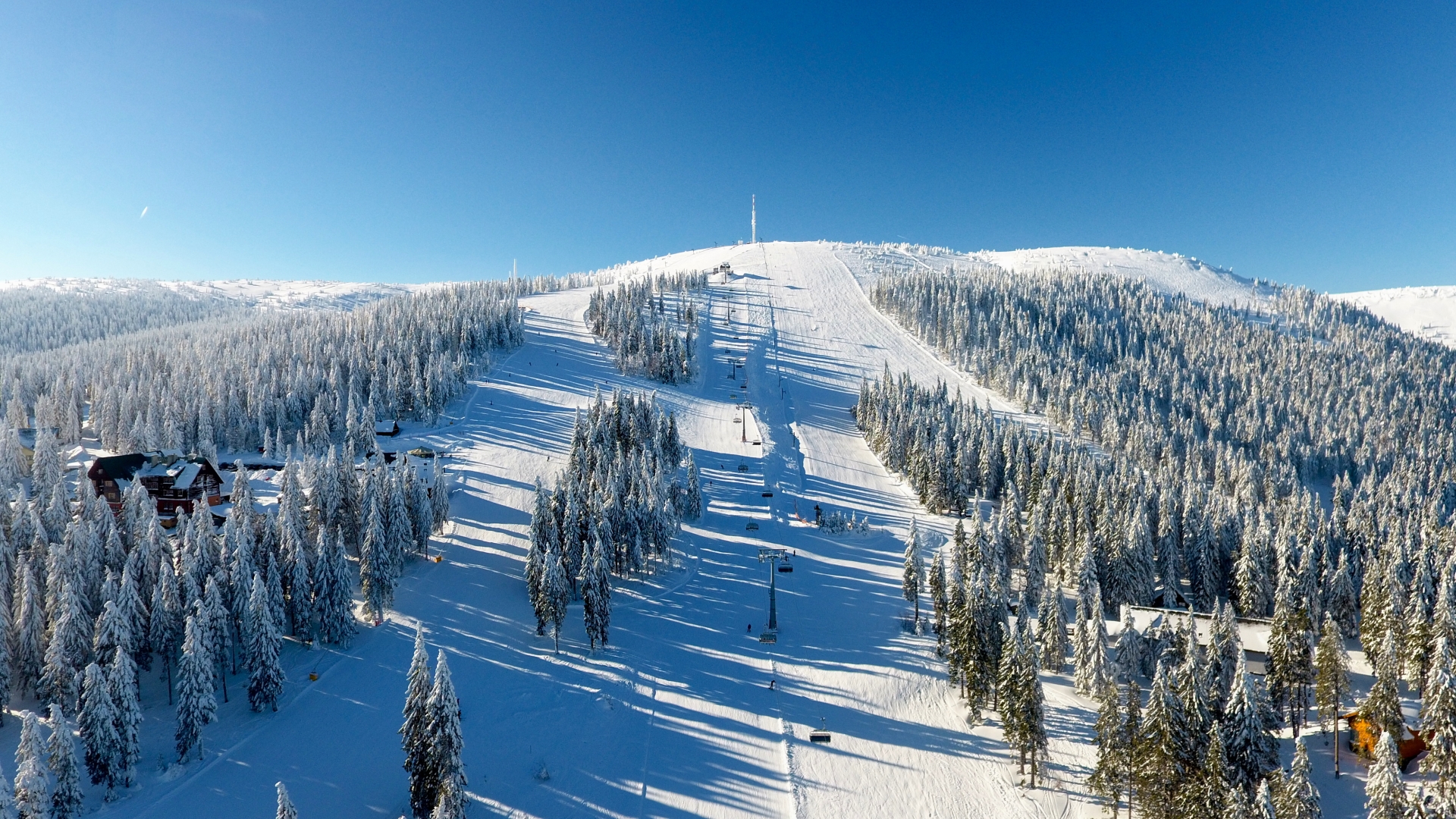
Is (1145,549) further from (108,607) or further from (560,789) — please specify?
(108,607)

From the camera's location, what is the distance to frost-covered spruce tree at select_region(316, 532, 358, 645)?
4978 cm

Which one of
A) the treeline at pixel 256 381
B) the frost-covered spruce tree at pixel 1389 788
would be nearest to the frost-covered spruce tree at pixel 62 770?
the treeline at pixel 256 381

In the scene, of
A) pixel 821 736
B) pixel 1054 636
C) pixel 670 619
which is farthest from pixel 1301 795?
pixel 670 619

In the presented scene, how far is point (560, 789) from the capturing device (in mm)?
36375

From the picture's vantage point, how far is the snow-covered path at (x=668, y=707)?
3647 centimetres

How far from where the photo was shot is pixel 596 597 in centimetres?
5175

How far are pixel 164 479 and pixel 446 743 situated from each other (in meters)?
62.2

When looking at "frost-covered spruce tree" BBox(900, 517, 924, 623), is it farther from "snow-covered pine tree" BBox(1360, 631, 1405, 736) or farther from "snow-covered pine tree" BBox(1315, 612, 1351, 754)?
"snow-covered pine tree" BBox(1360, 631, 1405, 736)

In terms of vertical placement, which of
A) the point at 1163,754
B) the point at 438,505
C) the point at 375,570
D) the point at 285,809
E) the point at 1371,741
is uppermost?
the point at 285,809

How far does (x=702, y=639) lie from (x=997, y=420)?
328ft

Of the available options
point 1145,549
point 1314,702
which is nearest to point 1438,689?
point 1314,702

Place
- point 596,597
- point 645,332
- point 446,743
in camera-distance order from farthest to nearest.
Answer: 1. point 645,332
2. point 596,597
3. point 446,743

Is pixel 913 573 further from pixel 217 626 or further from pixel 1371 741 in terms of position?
pixel 217 626

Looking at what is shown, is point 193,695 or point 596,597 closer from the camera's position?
point 193,695
